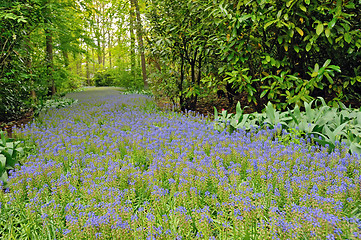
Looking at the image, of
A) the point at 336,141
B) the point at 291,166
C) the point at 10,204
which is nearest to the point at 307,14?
the point at 336,141

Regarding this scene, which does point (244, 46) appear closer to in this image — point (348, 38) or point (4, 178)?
point (348, 38)

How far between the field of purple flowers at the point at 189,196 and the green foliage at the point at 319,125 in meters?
0.21

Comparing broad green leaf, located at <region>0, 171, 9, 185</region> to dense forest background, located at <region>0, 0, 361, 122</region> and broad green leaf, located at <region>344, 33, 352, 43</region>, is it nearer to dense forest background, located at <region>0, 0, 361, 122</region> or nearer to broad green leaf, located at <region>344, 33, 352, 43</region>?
dense forest background, located at <region>0, 0, 361, 122</region>

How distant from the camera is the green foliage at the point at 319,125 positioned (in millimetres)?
2896

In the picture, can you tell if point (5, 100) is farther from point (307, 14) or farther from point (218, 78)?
point (307, 14)

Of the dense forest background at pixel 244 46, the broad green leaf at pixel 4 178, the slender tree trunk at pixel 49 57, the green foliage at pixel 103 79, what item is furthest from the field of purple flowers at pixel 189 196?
the green foliage at pixel 103 79

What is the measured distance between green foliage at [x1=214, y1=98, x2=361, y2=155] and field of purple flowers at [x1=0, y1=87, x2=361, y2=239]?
209 mm

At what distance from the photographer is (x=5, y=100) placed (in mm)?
6449

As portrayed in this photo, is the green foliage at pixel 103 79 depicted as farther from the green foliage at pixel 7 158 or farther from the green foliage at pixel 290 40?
the green foliage at pixel 7 158

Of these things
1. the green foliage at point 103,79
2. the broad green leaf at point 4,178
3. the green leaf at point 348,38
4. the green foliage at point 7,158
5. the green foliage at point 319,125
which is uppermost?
the green leaf at point 348,38

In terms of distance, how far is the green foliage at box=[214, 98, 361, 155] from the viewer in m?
2.90

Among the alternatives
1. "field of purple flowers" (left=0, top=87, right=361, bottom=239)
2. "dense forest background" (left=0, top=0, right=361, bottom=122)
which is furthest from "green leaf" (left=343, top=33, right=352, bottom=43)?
"field of purple flowers" (left=0, top=87, right=361, bottom=239)

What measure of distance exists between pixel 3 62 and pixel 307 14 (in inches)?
251

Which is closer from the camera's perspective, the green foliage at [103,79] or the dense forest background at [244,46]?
the dense forest background at [244,46]
